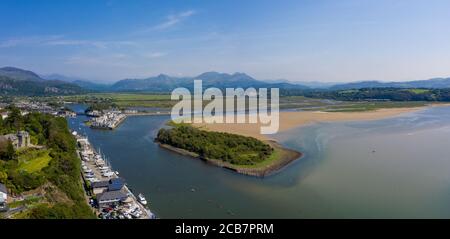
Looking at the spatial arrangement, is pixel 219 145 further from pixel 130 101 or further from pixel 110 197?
pixel 130 101

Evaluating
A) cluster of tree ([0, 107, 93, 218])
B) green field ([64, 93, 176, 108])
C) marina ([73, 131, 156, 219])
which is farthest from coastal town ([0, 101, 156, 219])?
green field ([64, 93, 176, 108])

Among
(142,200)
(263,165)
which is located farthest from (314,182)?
(142,200)

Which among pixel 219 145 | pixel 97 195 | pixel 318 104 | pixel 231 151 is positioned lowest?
pixel 97 195

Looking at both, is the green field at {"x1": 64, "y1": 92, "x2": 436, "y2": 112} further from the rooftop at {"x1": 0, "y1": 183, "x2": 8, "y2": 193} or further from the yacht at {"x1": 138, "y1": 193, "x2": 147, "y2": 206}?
the rooftop at {"x1": 0, "y1": 183, "x2": 8, "y2": 193}

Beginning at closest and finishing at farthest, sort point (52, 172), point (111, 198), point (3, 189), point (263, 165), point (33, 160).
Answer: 1. point (3, 189)
2. point (111, 198)
3. point (52, 172)
4. point (33, 160)
5. point (263, 165)

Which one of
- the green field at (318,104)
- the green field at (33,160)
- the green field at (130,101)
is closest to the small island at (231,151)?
the green field at (33,160)
